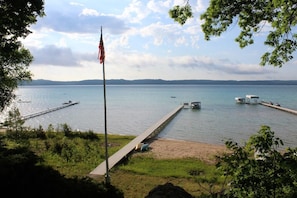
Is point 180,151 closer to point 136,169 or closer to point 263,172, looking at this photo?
point 136,169

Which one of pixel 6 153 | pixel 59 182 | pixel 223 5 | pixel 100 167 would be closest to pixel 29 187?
pixel 59 182

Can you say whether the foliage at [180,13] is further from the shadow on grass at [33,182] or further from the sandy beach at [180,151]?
the sandy beach at [180,151]

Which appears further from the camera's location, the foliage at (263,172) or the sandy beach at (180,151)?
the sandy beach at (180,151)

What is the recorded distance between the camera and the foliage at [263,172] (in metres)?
4.07

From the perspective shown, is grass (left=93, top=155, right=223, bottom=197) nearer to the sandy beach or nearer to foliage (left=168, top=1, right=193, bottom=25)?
the sandy beach

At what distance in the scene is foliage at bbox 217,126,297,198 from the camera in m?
4.07

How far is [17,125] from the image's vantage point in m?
28.2

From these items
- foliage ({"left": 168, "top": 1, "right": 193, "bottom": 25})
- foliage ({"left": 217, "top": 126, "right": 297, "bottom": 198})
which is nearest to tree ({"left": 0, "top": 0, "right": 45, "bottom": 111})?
foliage ({"left": 168, "top": 1, "right": 193, "bottom": 25})

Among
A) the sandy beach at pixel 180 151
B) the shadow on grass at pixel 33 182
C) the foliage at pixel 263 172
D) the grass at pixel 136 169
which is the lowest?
Result: the sandy beach at pixel 180 151

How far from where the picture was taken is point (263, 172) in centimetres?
461

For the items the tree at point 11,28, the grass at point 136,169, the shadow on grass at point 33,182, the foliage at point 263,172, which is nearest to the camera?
the foliage at point 263,172

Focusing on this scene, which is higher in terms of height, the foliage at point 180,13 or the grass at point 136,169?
the foliage at point 180,13

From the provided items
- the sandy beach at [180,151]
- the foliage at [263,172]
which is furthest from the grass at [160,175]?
the foliage at [263,172]

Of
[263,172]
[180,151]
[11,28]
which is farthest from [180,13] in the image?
[180,151]
